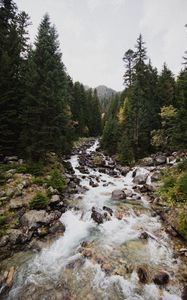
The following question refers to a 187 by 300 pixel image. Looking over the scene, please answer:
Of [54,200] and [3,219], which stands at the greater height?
[3,219]

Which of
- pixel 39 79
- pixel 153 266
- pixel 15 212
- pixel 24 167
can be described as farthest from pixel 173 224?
pixel 39 79

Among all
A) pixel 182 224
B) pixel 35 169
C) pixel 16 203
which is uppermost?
pixel 35 169

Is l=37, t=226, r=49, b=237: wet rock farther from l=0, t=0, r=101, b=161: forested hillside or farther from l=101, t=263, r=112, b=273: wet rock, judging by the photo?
l=0, t=0, r=101, b=161: forested hillside

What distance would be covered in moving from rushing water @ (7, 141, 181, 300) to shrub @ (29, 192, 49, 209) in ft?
4.82

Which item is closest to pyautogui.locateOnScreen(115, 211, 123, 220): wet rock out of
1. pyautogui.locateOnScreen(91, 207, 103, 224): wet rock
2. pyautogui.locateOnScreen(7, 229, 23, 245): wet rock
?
pyautogui.locateOnScreen(91, 207, 103, 224): wet rock

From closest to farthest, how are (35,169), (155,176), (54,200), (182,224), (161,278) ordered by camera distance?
(161,278)
(182,224)
(54,200)
(35,169)
(155,176)

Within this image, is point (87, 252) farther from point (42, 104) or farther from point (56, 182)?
point (42, 104)

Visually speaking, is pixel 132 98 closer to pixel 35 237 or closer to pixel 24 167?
pixel 24 167

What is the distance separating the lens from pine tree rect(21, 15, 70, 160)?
17.4 meters

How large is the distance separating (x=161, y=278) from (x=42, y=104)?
14.5 m

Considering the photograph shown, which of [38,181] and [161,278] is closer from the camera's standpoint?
[161,278]

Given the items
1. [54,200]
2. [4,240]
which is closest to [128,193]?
[54,200]

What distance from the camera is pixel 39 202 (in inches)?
487

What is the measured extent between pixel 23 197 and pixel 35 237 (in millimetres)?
3182
